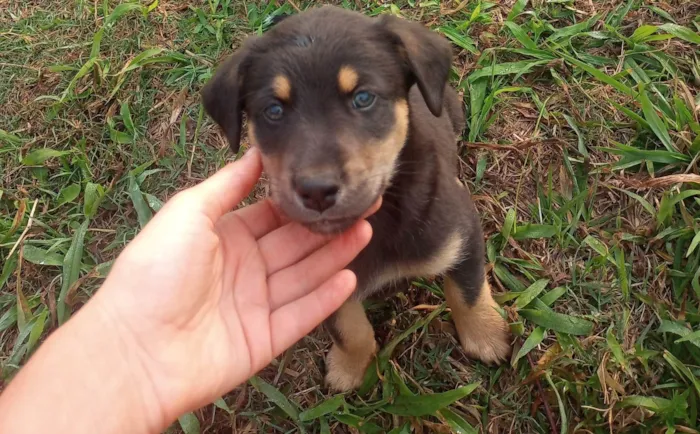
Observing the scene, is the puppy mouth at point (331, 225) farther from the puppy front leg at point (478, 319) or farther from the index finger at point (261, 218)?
the puppy front leg at point (478, 319)

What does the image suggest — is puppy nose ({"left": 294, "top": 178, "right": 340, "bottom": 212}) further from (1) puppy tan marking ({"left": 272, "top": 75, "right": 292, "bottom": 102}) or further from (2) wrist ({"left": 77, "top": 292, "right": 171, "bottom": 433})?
(2) wrist ({"left": 77, "top": 292, "right": 171, "bottom": 433})

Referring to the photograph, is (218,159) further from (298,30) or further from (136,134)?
(298,30)

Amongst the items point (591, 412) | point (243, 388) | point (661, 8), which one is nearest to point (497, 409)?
point (591, 412)

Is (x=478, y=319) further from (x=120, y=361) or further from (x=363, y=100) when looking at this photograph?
(x=120, y=361)

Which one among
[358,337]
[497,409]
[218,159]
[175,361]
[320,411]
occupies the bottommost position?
[497,409]

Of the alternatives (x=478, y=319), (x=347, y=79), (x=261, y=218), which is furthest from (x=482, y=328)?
(x=347, y=79)

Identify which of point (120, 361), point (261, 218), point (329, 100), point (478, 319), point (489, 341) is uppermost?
point (329, 100)

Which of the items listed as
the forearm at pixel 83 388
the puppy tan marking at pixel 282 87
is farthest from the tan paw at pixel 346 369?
the puppy tan marking at pixel 282 87
